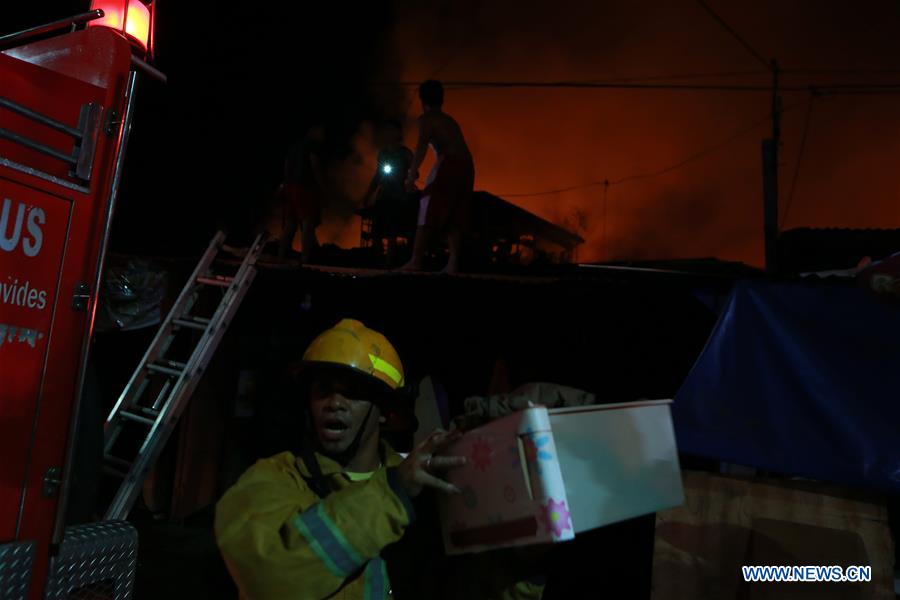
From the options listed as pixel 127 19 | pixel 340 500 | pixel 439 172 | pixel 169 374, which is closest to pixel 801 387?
pixel 340 500

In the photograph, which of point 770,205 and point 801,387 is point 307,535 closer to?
point 801,387

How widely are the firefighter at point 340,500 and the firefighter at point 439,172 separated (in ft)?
13.6

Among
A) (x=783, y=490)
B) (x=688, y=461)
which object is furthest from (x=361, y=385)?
(x=688, y=461)

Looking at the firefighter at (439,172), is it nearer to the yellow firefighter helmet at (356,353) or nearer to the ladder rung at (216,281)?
the ladder rung at (216,281)

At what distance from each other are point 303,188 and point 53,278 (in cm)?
598

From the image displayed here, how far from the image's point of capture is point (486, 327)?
289 inches

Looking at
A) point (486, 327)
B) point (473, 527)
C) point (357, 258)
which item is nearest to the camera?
point (473, 527)

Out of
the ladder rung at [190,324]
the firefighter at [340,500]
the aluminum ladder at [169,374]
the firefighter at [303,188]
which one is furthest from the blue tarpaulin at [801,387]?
the firefighter at [303,188]

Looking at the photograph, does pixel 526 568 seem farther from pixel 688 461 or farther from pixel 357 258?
pixel 357 258

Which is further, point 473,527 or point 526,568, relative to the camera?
point 526,568

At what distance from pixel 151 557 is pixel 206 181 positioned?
848 centimetres

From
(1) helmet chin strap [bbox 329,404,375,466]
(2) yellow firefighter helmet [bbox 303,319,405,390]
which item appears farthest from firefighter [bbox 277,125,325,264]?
(1) helmet chin strap [bbox 329,404,375,466]

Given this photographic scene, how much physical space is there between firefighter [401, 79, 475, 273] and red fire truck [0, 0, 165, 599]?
454cm

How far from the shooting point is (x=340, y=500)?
2102mm
